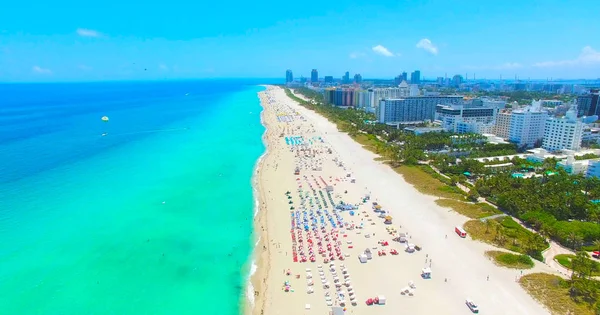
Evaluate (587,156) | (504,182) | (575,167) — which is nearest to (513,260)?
(504,182)

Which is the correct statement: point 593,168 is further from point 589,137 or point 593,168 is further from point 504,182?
point 589,137

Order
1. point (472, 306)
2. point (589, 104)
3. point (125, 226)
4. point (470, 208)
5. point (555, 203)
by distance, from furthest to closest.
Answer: point (589, 104)
point (470, 208)
point (125, 226)
point (555, 203)
point (472, 306)

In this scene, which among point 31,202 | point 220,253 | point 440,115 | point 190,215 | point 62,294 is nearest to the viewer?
point 62,294

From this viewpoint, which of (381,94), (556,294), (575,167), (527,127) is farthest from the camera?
(381,94)

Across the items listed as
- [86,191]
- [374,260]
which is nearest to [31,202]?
[86,191]

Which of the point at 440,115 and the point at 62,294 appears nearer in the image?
the point at 62,294

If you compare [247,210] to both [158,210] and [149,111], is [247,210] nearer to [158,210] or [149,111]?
[158,210]
